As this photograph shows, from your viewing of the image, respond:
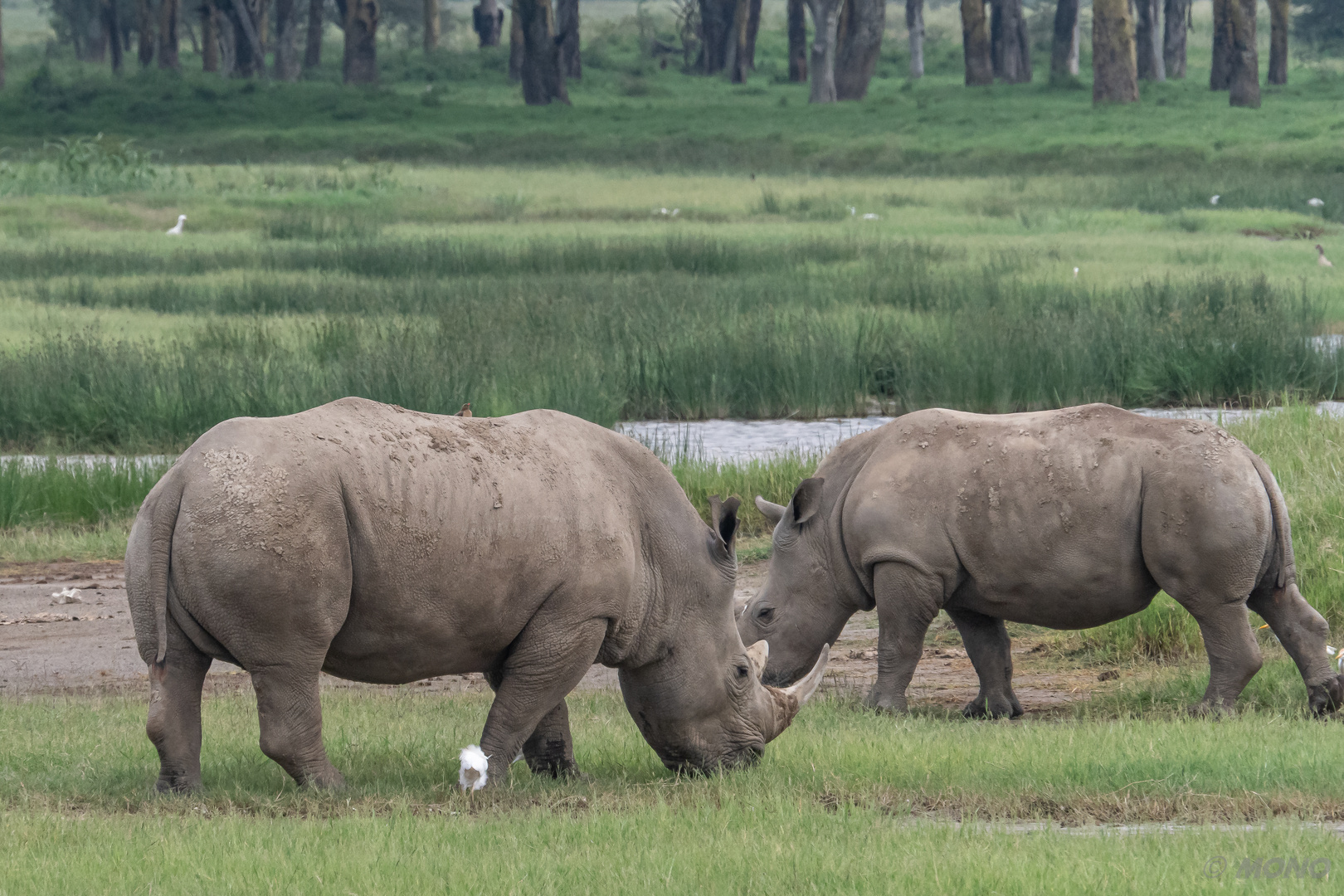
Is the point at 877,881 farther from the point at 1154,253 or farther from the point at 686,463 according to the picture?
the point at 1154,253

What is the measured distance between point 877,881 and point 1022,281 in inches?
676

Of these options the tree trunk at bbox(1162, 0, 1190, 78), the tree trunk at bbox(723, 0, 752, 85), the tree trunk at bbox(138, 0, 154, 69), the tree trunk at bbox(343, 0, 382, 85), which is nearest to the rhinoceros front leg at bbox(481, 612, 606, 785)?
the tree trunk at bbox(343, 0, 382, 85)

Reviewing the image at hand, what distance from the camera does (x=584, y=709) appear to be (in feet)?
26.3

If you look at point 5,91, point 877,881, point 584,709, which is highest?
point 5,91

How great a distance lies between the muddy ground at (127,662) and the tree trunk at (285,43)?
167 feet

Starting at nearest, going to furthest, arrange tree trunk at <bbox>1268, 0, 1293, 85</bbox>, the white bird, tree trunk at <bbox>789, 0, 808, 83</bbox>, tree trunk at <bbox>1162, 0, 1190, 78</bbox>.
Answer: the white bird → tree trunk at <bbox>1268, 0, 1293, 85</bbox> → tree trunk at <bbox>1162, 0, 1190, 78</bbox> → tree trunk at <bbox>789, 0, 808, 83</bbox>

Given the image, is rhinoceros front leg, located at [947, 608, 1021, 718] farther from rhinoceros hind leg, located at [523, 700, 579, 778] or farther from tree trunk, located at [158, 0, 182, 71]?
tree trunk, located at [158, 0, 182, 71]

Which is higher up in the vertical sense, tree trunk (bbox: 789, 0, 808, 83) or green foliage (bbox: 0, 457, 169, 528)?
tree trunk (bbox: 789, 0, 808, 83)

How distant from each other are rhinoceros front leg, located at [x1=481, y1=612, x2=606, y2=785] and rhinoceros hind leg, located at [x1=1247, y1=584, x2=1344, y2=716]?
3042 mm

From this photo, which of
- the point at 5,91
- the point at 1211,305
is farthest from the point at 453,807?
the point at 5,91

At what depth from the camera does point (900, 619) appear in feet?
24.9

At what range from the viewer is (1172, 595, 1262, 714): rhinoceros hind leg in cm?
729

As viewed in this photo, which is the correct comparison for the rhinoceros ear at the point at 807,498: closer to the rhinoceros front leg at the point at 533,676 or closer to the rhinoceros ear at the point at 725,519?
the rhinoceros ear at the point at 725,519

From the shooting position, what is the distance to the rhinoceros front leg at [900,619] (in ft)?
24.9
